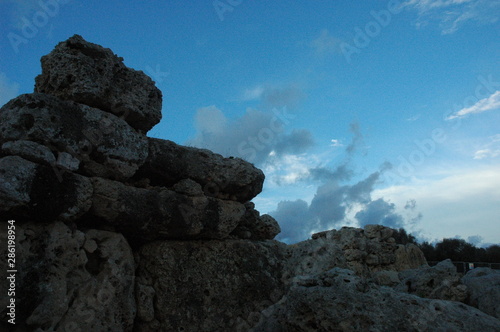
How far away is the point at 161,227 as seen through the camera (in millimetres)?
5047

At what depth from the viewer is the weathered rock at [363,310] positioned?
3617 mm

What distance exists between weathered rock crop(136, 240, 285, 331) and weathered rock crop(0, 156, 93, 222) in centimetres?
130

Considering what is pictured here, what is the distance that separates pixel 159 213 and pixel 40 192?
1.49 metres

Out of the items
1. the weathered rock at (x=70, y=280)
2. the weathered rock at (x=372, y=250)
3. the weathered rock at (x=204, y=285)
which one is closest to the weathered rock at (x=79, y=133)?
the weathered rock at (x=70, y=280)

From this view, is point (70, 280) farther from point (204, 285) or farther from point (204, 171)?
point (204, 171)

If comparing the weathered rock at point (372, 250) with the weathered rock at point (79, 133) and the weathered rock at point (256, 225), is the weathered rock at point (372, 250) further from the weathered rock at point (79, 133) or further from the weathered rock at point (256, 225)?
the weathered rock at point (79, 133)

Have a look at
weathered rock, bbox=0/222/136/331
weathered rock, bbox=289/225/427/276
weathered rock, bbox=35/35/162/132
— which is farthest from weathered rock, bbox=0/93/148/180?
weathered rock, bbox=289/225/427/276

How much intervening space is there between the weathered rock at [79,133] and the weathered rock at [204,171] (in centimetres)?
27

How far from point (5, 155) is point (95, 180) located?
94 centimetres

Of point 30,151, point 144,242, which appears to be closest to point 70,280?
point 144,242

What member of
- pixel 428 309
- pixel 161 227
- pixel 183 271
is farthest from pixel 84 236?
pixel 428 309

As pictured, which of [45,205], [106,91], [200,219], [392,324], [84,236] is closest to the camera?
[392,324]

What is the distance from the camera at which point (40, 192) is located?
3906mm

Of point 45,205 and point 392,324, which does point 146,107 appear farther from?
point 392,324
